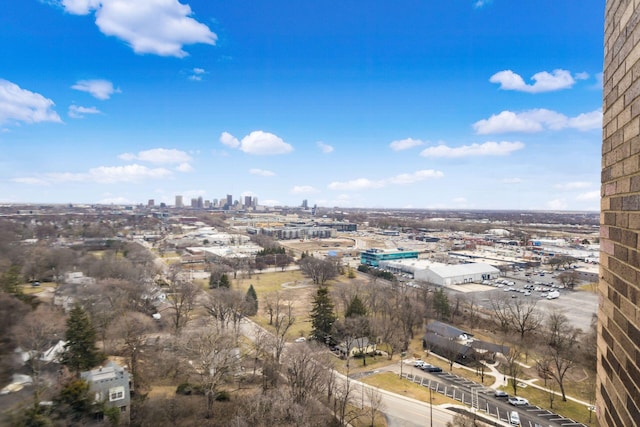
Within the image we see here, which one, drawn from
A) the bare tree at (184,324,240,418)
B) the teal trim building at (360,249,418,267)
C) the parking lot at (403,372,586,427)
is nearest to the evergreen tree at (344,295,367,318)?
the parking lot at (403,372,586,427)

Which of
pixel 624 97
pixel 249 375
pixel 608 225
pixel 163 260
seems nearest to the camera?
pixel 624 97

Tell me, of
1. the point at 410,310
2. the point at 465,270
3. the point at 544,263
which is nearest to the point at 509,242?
the point at 544,263

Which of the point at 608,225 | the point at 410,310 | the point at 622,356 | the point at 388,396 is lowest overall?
the point at 388,396

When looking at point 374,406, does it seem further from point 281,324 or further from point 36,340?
point 36,340

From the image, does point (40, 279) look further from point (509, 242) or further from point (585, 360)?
point (509, 242)

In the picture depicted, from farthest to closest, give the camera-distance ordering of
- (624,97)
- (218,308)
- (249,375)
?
(218,308) < (249,375) < (624,97)

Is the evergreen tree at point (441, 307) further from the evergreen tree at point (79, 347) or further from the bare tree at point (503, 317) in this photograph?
the evergreen tree at point (79, 347)

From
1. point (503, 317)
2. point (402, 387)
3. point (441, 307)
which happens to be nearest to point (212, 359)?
point (402, 387)
